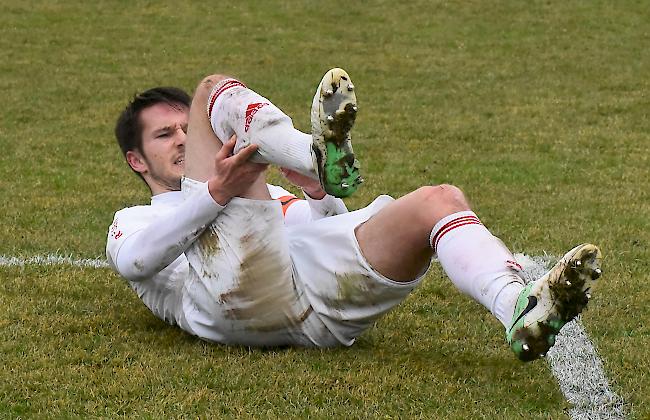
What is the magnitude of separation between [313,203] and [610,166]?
4154 mm

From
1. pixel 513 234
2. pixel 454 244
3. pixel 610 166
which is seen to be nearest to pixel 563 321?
pixel 454 244

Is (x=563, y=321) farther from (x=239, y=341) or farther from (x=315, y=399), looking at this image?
(x=239, y=341)

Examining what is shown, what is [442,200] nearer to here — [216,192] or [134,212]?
[216,192]

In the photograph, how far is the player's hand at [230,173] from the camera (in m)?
3.97

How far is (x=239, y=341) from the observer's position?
167 inches

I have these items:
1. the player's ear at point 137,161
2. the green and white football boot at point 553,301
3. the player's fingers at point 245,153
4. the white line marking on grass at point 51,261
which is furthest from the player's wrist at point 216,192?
the white line marking on grass at point 51,261

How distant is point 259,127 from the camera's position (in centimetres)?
390

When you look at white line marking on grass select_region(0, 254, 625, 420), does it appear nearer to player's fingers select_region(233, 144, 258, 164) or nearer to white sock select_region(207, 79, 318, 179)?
white sock select_region(207, 79, 318, 179)

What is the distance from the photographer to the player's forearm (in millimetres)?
4047

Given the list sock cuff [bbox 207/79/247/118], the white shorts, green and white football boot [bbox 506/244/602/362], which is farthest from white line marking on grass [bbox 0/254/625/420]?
sock cuff [bbox 207/79/247/118]

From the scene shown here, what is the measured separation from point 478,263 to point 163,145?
1.77 m

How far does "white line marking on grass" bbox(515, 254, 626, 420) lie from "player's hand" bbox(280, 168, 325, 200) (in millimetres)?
1106

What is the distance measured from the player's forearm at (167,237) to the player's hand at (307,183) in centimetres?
37

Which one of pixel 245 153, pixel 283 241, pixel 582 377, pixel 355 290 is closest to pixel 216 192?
pixel 245 153
